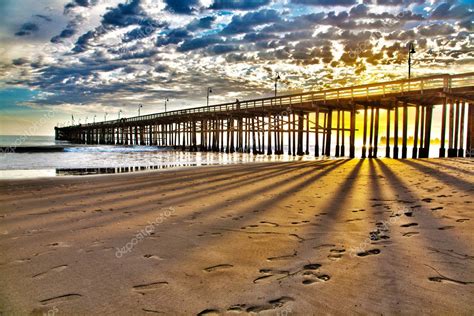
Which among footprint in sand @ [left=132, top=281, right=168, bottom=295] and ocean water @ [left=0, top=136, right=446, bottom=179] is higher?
footprint in sand @ [left=132, top=281, right=168, bottom=295]

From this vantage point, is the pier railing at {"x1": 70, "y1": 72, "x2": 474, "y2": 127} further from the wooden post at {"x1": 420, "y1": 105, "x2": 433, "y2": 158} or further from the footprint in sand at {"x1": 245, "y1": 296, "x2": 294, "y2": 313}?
the footprint in sand at {"x1": 245, "y1": 296, "x2": 294, "y2": 313}

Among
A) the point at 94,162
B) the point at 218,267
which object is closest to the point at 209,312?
the point at 218,267

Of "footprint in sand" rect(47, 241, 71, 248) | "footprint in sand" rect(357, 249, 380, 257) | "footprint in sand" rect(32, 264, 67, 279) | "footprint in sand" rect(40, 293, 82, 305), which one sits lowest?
"footprint in sand" rect(47, 241, 71, 248)

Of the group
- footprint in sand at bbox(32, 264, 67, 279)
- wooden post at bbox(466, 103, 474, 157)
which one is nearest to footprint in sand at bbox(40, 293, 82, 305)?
footprint in sand at bbox(32, 264, 67, 279)

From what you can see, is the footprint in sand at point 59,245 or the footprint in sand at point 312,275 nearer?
the footprint in sand at point 312,275

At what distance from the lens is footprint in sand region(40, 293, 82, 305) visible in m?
2.43

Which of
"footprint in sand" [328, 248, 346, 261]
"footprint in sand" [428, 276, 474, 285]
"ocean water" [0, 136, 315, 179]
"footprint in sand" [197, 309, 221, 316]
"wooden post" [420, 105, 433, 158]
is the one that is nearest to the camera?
"footprint in sand" [197, 309, 221, 316]

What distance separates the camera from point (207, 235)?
409 cm

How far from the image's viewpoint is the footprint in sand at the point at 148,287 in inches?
102

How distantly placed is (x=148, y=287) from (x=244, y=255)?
3.46 ft

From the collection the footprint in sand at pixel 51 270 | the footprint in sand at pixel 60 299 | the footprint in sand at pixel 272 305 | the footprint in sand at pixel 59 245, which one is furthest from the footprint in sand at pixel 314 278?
the footprint in sand at pixel 59 245

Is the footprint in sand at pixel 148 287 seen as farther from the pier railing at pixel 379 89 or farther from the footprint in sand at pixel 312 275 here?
the pier railing at pixel 379 89

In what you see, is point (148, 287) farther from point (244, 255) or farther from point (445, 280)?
point (445, 280)

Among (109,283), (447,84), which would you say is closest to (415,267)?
(109,283)
